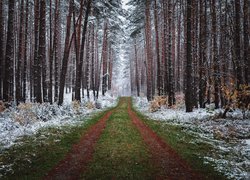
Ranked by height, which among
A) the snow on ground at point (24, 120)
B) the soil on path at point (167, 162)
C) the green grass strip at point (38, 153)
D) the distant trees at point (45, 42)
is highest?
the distant trees at point (45, 42)

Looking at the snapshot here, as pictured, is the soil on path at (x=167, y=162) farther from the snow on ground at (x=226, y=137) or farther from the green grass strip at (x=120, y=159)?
the snow on ground at (x=226, y=137)

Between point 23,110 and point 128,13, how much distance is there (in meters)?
28.2

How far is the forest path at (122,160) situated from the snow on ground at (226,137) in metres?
1.08

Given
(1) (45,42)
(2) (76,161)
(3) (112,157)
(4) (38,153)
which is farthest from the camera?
(1) (45,42)

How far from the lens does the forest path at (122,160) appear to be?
6.68 m

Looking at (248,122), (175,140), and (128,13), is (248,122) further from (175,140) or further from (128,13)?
(128,13)

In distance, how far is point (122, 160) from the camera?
309 inches

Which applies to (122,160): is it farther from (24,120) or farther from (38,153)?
(24,120)

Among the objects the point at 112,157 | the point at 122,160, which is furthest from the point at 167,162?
the point at 112,157

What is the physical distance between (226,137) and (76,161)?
6221 mm

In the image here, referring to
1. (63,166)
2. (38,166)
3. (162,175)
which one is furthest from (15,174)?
(162,175)

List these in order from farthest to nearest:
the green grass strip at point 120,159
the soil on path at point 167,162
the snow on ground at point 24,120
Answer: the snow on ground at point 24,120
the soil on path at point 167,162
the green grass strip at point 120,159

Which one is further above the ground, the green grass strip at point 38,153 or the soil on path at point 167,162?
the green grass strip at point 38,153

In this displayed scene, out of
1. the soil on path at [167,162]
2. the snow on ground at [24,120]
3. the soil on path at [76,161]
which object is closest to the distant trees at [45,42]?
the snow on ground at [24,120]
